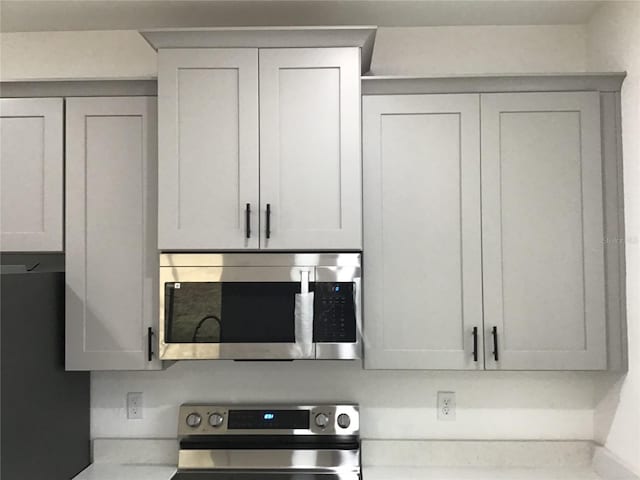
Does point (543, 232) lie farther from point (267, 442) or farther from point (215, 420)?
point (215, 420)

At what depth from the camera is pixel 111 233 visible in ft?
7.00

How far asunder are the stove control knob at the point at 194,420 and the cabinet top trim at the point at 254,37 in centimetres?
142

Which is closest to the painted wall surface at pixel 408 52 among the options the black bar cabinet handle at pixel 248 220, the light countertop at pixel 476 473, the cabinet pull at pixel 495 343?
the black bar cabinet handle at pixel 248 220

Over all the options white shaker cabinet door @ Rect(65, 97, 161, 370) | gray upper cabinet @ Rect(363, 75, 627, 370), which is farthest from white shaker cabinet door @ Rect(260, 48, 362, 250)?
white shaker cabinet door @ Rect(65, 97, 161, 370)

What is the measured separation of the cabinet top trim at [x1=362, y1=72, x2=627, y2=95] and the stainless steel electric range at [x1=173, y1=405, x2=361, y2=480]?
1.25 m

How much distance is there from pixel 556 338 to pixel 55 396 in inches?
71.9

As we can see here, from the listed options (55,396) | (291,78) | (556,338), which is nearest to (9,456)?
(55,396)

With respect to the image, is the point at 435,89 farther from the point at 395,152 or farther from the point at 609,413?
the point at 609,413

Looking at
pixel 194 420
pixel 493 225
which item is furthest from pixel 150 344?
pixel 493 225

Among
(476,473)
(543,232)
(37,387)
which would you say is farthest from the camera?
(476,473)

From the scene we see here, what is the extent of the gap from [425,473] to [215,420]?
0.85 meters

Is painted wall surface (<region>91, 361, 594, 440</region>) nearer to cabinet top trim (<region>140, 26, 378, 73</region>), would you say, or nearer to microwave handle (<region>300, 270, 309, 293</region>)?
microwave handle (<region>300, 270, 309, 293</region>)

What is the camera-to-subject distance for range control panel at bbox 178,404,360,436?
2.28 metres

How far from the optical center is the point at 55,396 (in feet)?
6.93
